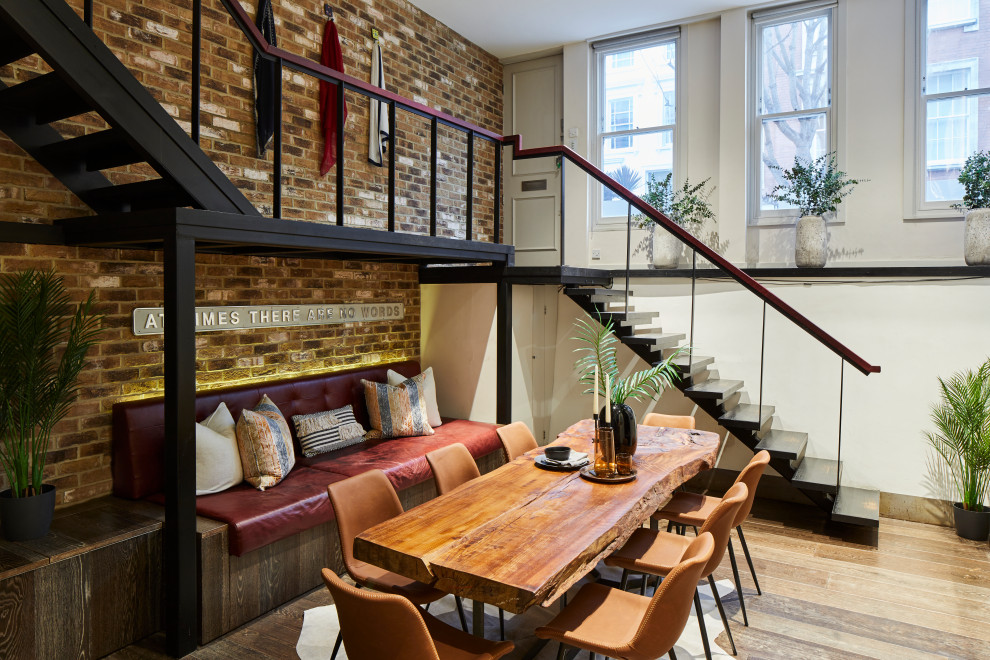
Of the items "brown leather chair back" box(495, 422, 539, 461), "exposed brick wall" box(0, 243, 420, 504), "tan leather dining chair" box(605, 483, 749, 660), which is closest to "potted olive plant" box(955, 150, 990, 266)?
"tan leather dining chair" box(605, 483, 749, 660)

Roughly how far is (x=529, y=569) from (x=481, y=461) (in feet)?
10.7

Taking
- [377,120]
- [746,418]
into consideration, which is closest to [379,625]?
[746,418]

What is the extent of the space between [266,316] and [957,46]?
5.37m

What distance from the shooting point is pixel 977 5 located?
4.93 m

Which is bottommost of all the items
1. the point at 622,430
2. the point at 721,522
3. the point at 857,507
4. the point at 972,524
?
the point at 972,524

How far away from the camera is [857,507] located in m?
4.35

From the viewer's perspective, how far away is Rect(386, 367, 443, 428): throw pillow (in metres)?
5.16

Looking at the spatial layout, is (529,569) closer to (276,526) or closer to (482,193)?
(276,526)

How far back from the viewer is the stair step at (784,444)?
4.39 m

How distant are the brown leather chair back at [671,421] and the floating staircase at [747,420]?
413 millimetres

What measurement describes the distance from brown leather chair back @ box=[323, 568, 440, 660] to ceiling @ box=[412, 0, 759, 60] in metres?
5.11

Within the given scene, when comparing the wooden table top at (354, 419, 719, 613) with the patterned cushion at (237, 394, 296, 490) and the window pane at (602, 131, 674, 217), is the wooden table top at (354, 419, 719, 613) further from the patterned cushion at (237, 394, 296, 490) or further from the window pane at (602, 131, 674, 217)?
the window pane at (602, 131, 674, 217)

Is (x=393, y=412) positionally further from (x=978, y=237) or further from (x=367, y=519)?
(x=978, y=237)

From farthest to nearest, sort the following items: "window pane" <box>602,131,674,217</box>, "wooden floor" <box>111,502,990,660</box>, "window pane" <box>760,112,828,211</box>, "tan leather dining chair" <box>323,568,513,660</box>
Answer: "window pane" <box>602,131,674,217</box>
"window pane" <box>760,112,828,211</box>
"wooden floor" <box>111,502,990,660</box>
"tan leather dining chair" <box>323,568,513,660</box>
